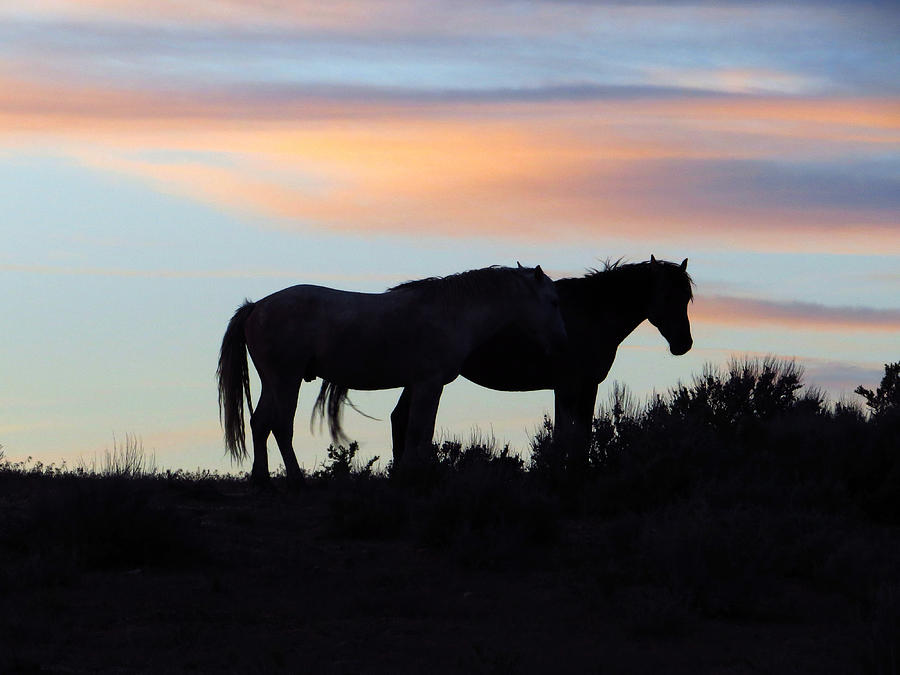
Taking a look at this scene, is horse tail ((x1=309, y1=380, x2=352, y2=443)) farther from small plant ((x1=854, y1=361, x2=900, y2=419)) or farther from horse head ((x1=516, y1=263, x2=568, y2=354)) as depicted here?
small plant ((x1=854, y1=361, x2=900, y2=419))

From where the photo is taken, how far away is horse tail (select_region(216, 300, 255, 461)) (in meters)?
13.3

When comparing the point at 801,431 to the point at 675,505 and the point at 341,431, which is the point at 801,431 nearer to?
the point at 675,505

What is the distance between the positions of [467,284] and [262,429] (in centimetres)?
271

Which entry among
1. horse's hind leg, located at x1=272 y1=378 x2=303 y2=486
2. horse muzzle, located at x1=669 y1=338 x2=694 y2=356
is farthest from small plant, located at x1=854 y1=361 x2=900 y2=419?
horse's hind leg, located at x1=272 y1=378 x2=303 y2=486

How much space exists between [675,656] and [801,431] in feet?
19.2

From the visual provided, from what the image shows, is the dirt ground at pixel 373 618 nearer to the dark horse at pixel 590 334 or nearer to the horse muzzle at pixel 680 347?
the dark horse at pixel 590 334

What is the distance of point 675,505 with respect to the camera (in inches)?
426

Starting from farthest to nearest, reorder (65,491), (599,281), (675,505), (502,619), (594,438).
→ 1. (599,281)
2. (594,438)
3. (675,505)
4. (65,491)
5. (502,619)

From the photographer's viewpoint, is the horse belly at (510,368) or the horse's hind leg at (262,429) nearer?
the horse's hind leg at (262,429)

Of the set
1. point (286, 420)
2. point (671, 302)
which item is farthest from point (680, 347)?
point (286, 420)

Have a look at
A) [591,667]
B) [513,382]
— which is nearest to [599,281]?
[513,382]

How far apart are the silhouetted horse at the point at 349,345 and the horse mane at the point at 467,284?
0.01 m

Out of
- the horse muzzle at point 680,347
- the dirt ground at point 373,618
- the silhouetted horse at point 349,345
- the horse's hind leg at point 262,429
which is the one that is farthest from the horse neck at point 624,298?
the dirt ground at point 373,618

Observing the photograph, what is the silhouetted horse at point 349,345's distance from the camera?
1273 centimetres
